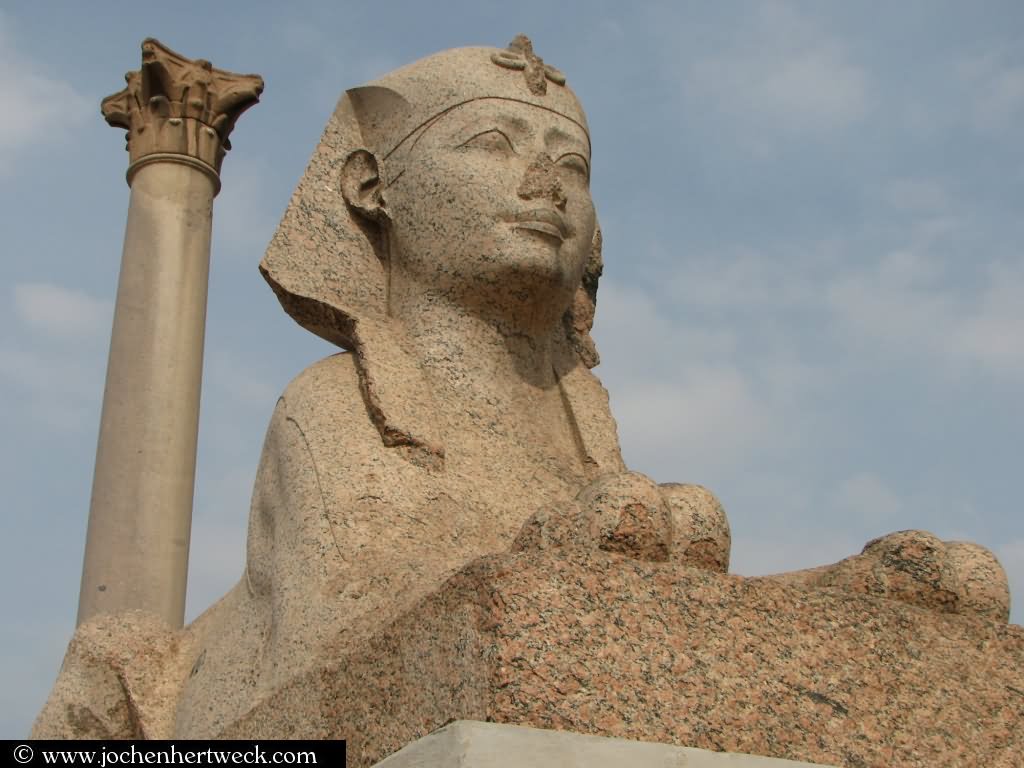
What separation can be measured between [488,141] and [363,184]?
0.51 m

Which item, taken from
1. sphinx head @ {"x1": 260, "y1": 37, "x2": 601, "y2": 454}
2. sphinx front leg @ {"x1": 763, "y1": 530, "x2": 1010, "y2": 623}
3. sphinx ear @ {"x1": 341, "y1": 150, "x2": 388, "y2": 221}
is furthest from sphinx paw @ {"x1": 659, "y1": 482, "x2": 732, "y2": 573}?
Answer: sphinx ear @ {"x1": 341, "y1": 150, "x2": 388, "y2": 221}

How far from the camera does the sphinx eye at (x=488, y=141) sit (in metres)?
4.64

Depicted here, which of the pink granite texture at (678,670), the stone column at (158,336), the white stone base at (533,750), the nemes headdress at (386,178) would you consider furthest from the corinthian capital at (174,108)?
the white stone base at (533,750)

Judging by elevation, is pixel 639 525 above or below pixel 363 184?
below

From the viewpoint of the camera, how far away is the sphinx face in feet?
14.8

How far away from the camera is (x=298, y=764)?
3.32 meters

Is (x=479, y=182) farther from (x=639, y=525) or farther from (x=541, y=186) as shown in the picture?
(x=639, y=525)

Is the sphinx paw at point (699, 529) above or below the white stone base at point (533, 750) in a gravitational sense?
above

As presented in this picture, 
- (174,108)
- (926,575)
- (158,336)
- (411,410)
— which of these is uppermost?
(174,108)

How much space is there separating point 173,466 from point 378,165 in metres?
5.38

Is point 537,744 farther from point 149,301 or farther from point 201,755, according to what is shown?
point 149,301

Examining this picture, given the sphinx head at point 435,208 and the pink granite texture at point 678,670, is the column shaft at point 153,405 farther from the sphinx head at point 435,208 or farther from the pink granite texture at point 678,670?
the pink granite texture at point 678,670

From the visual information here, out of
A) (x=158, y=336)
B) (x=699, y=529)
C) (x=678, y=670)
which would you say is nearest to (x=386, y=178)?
(x=699, y=529)

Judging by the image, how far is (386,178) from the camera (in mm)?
4898
